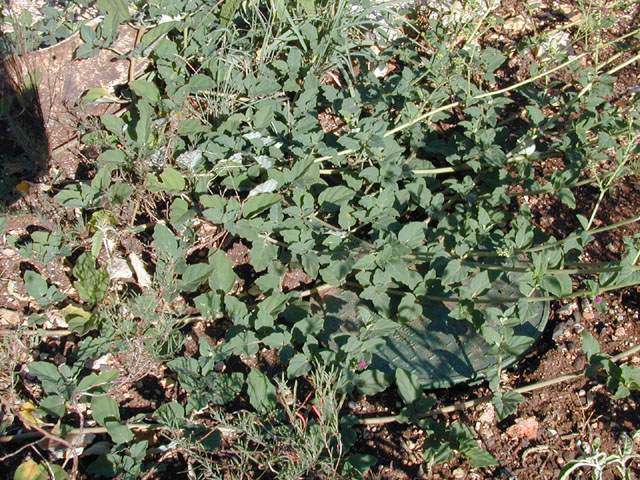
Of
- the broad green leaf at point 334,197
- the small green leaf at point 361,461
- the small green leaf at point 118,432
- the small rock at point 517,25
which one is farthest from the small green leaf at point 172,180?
the small rock at point 517,25

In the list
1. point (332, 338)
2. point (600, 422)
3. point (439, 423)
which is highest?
point (332, 338)

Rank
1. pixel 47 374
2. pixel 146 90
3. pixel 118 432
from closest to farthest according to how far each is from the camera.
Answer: pixel 118 432 < pixel 47 374 < pixel 146 90

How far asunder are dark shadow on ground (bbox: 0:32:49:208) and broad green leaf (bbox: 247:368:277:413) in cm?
153

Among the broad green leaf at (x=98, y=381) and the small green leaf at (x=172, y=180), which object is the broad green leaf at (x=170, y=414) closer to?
the broad green leaf at (x=98, y=381)

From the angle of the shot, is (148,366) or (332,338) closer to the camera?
(148,366)

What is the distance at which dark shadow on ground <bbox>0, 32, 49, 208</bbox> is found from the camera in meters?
3.10

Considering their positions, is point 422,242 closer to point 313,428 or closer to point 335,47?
point 313,428

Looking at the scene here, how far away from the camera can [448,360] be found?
2666mm

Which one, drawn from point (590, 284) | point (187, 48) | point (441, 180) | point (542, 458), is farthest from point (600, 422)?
point (187, 48)

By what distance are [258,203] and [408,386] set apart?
3.26 feet

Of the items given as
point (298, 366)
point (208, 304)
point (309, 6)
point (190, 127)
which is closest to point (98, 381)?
point (208, 304)

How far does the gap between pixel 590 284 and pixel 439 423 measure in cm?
76

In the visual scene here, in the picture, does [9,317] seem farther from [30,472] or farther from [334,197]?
[334,197]

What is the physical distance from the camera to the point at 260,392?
7.72ft
